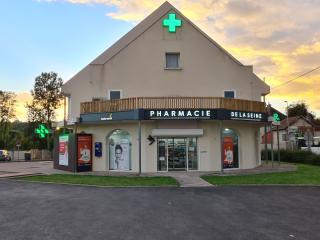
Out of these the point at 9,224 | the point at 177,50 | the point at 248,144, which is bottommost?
the point at 9,224

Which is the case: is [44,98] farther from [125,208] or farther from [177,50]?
[125,208]

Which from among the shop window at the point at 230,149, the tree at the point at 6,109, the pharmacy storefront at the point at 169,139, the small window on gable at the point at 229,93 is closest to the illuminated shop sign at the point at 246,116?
the pharmacy storefront at the point at 169,139

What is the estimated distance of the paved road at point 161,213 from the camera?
8.17 meters

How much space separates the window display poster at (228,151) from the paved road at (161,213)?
30.3 feet

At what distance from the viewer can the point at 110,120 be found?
922 inches

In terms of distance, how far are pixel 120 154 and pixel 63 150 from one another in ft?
15.2

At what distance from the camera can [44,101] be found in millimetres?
73125

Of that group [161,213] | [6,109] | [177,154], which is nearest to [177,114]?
[177,154]

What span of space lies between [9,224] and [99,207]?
2958 millimetres

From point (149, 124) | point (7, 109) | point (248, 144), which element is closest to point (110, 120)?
point (149, 124)

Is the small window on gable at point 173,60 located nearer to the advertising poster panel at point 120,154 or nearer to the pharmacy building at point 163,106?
the pharmacy building at point 163,106

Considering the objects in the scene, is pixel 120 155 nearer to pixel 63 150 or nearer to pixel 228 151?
pixel 63 150

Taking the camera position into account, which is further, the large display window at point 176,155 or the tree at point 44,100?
the tree at point 44,100

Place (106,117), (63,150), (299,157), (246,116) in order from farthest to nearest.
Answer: (299,157), (63,150), (246,116), (106,117)
